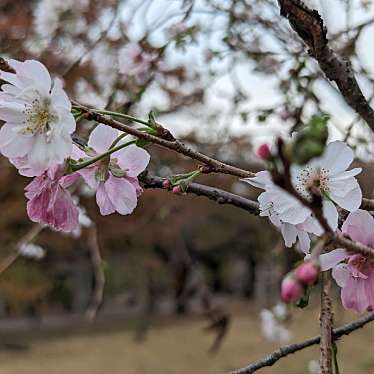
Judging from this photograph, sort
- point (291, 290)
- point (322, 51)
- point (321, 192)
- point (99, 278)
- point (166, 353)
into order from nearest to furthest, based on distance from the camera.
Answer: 1. point (291, 290)
2. point (321, 192)
3. point (322, 51)
4. point (99, 278)
5. point (166, 353)

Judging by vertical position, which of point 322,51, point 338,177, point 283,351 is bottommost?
point 283,351

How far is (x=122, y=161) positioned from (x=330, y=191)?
0.44ft

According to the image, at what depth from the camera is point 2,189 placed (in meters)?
5.82

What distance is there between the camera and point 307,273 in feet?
0.78

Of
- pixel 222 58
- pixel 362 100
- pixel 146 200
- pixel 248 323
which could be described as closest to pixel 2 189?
pixel 146 200

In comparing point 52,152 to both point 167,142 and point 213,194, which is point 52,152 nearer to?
point 167,142

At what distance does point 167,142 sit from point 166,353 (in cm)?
690

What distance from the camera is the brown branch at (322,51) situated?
1.31 feet

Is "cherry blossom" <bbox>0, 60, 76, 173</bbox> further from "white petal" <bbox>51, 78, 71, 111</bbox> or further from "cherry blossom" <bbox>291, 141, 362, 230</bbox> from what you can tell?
"cherry blossom" <bbox>291, 141, 362, 230</bbox>

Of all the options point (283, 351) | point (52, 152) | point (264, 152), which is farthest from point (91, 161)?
point (283, 351)

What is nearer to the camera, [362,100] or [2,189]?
[362,100]

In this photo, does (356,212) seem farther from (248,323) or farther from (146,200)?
(248,323)

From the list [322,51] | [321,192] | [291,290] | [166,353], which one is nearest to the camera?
[291,290]

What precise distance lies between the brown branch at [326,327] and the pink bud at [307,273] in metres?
0.10
